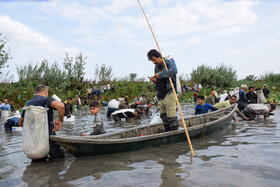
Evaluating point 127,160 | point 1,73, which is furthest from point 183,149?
point 1,73

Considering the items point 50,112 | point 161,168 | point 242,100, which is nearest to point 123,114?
point 242,100

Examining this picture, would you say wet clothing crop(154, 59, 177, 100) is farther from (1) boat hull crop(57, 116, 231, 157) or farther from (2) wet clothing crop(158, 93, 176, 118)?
(1) boat hull crop(57, 116, 231, 157)

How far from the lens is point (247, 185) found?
2764 millimetres

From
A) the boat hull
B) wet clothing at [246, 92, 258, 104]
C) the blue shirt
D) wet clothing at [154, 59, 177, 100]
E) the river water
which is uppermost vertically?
wet clothing at [154, 59, 177, 100]

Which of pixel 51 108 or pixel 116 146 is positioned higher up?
pixel 51 108

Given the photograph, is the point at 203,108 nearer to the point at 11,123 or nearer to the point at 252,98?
the point at 252,98

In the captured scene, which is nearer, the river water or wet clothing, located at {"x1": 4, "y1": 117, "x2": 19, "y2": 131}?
the river water

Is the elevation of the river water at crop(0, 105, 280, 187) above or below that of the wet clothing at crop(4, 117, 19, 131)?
below

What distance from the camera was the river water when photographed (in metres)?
3.02

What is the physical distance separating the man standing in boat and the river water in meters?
0.70

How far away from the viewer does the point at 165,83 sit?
4895 millimetres

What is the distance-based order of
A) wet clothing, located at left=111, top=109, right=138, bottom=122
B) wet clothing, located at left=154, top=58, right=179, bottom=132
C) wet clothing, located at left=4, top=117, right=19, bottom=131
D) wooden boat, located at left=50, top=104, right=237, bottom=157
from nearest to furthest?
wooden boat, located at left=50, top=104, right=237, bottom=157, wet clothing, located at left=154, top=58, right=179, bottom=132, wet clothing, located at left=4, top=117, right=19, bottom=131, wet clothing, located at left=111, top=109, right=138, bottom=122

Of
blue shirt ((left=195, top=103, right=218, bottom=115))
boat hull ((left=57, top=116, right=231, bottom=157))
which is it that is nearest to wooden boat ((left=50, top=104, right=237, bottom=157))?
boat hull ((left=57, top=116, right=231, bottom=157))

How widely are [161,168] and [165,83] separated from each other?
1.98 m
